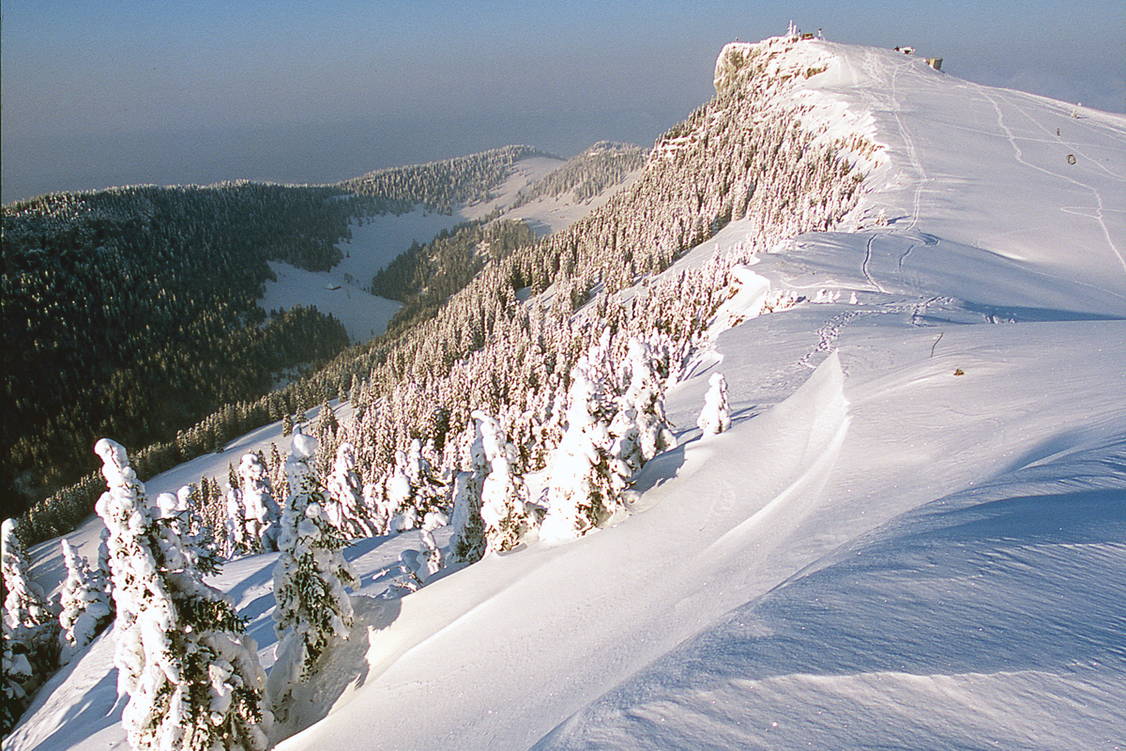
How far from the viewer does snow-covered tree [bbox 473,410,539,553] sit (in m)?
16.3

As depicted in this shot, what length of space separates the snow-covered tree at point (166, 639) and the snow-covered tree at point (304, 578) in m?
1.58

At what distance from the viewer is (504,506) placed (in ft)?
56.1

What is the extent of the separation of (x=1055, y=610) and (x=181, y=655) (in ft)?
40.9

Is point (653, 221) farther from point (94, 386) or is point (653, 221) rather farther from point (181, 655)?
point (94, 386)

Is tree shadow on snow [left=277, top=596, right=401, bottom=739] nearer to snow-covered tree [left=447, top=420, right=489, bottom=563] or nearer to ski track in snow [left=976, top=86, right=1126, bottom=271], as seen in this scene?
snow-covered tree [left=447, top=420, right=489, bottom=563]

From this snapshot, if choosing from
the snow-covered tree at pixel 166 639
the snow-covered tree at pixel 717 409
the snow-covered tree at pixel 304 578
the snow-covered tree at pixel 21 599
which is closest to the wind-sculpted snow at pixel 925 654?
the snow-covered tree at pixel 166 639

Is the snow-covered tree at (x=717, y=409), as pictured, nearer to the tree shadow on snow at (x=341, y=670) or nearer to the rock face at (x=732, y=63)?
the tree shadow on snow at (x=341, y=670)

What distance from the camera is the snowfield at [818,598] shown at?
14.0ft

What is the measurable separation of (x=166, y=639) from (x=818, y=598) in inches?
411

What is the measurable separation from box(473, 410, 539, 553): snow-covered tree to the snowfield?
123 inches

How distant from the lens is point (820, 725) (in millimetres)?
4152

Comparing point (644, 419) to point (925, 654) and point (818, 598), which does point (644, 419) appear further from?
point (925, 654)

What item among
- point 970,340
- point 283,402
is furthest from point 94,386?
point 970,340

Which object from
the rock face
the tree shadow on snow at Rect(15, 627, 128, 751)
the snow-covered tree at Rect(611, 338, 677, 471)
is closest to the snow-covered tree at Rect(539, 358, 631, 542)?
the snow-covered tree at Rect(611, 338, 677, 471)
